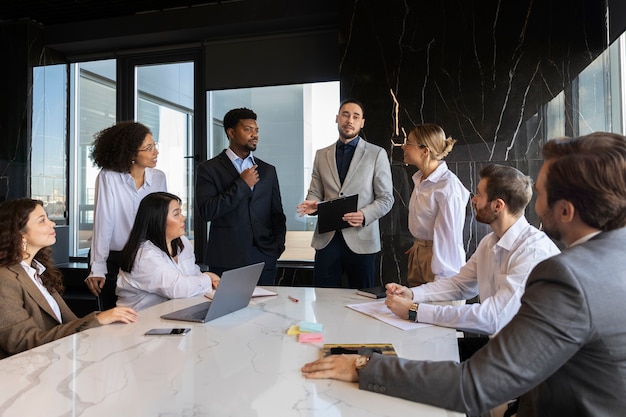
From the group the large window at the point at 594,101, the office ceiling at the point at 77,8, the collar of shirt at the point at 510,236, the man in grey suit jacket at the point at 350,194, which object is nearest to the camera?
the collar of shirt at the point at 510,236

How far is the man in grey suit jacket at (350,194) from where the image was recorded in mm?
2771

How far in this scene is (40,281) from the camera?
1.85 m

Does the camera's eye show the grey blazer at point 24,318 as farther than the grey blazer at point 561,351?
Yes

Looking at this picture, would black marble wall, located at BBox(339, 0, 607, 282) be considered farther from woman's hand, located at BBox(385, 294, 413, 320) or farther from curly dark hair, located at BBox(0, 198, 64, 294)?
curly dark hair, located at BBox(0, 198, 64, 294)

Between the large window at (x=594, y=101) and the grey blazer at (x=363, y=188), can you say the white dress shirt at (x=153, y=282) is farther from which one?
the large window at (x=594, y=101)

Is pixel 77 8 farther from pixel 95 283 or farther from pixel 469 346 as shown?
pixel 469 346

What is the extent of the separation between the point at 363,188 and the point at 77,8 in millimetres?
3877

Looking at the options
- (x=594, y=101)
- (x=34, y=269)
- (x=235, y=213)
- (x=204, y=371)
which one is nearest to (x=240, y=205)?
(x=235, y=213)

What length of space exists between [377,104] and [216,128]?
1.77 m

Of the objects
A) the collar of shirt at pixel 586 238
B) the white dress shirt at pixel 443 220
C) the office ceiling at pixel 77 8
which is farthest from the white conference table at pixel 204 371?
the office ceiling at pixel 77 8

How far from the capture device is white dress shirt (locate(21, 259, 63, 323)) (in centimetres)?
175

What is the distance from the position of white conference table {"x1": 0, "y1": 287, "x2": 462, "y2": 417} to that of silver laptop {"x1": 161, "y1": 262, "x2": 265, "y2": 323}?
4cm

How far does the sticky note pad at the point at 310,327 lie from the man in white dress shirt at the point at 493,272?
0.28 m

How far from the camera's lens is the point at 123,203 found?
8.59 feet
